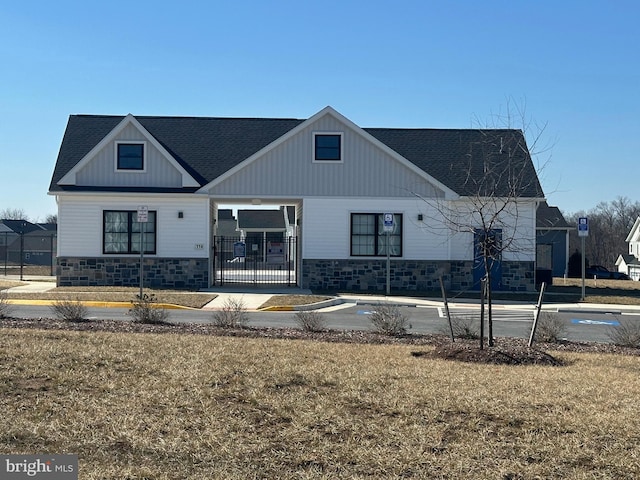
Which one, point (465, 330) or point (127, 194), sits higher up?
point (127, 194)

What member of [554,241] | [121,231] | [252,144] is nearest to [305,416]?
[121,231]

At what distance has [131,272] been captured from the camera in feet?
85.1

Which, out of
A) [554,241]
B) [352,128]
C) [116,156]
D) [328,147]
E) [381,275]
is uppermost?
[352,128]

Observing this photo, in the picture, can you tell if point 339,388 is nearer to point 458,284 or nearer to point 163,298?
point 163,298

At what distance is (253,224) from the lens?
2431 inches

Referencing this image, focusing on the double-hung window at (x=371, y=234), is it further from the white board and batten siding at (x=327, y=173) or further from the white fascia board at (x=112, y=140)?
the white fascia board at (x=112, y=140)

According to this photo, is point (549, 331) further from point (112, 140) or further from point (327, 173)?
point (112, 140)

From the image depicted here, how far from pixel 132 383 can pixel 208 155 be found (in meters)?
21.0

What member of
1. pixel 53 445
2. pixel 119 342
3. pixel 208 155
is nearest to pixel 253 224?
pixel 208 155

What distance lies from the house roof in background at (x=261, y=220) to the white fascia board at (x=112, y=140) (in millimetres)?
34459

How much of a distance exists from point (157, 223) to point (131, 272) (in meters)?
2.04

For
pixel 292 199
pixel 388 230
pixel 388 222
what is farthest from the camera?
pixel 292 199
